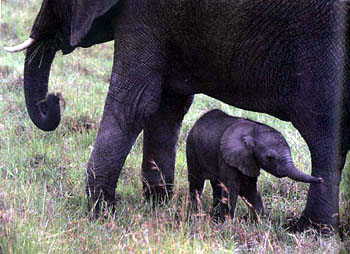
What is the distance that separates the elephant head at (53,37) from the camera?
14.7 ft

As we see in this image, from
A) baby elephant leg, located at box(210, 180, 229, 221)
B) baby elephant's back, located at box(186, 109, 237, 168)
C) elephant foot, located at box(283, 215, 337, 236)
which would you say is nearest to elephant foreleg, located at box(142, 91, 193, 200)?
baby elephant's back, located at box(186, 109, 237, 168)

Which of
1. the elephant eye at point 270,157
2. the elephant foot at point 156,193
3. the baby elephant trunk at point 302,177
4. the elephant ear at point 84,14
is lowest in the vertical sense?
the elephant foot at point 156,193

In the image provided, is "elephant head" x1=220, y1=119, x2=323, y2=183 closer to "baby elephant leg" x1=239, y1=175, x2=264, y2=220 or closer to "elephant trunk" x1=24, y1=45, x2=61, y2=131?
"baby elephant leg" x1=239, y1=175, x2=264, y2=220

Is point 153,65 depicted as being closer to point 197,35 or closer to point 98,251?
point 197,35

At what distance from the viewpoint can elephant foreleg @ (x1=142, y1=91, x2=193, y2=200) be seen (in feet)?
16.6

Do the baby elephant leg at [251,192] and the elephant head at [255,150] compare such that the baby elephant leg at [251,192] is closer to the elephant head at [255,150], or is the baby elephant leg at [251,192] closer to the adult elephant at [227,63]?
the elephant head at [255,150]

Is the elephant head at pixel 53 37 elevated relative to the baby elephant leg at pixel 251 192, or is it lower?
elevated

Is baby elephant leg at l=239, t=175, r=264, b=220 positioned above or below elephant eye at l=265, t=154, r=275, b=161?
below

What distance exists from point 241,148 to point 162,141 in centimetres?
86

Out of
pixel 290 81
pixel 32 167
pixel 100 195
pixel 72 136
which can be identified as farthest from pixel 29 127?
pixel 290 81

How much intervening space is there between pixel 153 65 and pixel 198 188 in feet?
3.41

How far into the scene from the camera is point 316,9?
12.6 ft

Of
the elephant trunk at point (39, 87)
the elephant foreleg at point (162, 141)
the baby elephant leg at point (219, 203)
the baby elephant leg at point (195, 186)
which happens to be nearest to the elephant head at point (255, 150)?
the baby elephant leg at point (219, 203)

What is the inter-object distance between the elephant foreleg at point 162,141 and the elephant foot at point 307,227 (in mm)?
1076
